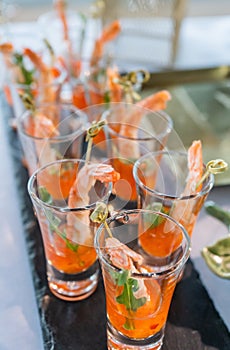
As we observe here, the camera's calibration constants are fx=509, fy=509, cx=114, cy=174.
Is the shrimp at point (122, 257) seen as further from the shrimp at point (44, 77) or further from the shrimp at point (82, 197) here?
the shrimp at point (44, 77)

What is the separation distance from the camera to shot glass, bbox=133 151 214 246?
781mm

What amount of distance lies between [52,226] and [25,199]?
12.4 inches

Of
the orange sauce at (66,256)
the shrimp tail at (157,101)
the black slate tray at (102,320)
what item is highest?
the shrimp tail at (157,101)

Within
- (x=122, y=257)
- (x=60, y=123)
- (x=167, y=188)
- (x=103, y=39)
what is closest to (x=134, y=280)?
(x=122, y=257)

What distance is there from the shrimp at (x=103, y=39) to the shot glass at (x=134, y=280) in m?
0.68

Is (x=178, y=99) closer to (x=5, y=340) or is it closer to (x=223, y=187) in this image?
(x=223, y=187)

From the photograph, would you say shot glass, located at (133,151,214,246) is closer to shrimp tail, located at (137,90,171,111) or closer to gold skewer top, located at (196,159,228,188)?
gold skewer top, located at (196,159,228,188)

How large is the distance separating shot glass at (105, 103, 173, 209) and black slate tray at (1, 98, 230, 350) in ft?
0.57

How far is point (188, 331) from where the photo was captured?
2.54ft

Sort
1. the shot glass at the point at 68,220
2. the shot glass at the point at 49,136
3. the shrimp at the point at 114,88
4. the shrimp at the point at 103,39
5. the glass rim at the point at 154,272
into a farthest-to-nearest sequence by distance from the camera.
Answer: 1. the shrimp at the point at 103,39
2. the shrimp at the point at 114,88
3. the shot glass at the point at 49,136
4. the shot glass at the point at 68,220
5. the glass rim at the point at 154,272

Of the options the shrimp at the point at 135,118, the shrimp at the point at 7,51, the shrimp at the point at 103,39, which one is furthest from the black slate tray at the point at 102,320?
the shrimp at the point at 103,39

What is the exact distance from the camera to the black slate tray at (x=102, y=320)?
2.48 ft

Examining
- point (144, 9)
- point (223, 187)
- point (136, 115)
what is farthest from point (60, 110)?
point (144, 9)

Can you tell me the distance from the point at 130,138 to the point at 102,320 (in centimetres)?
33
